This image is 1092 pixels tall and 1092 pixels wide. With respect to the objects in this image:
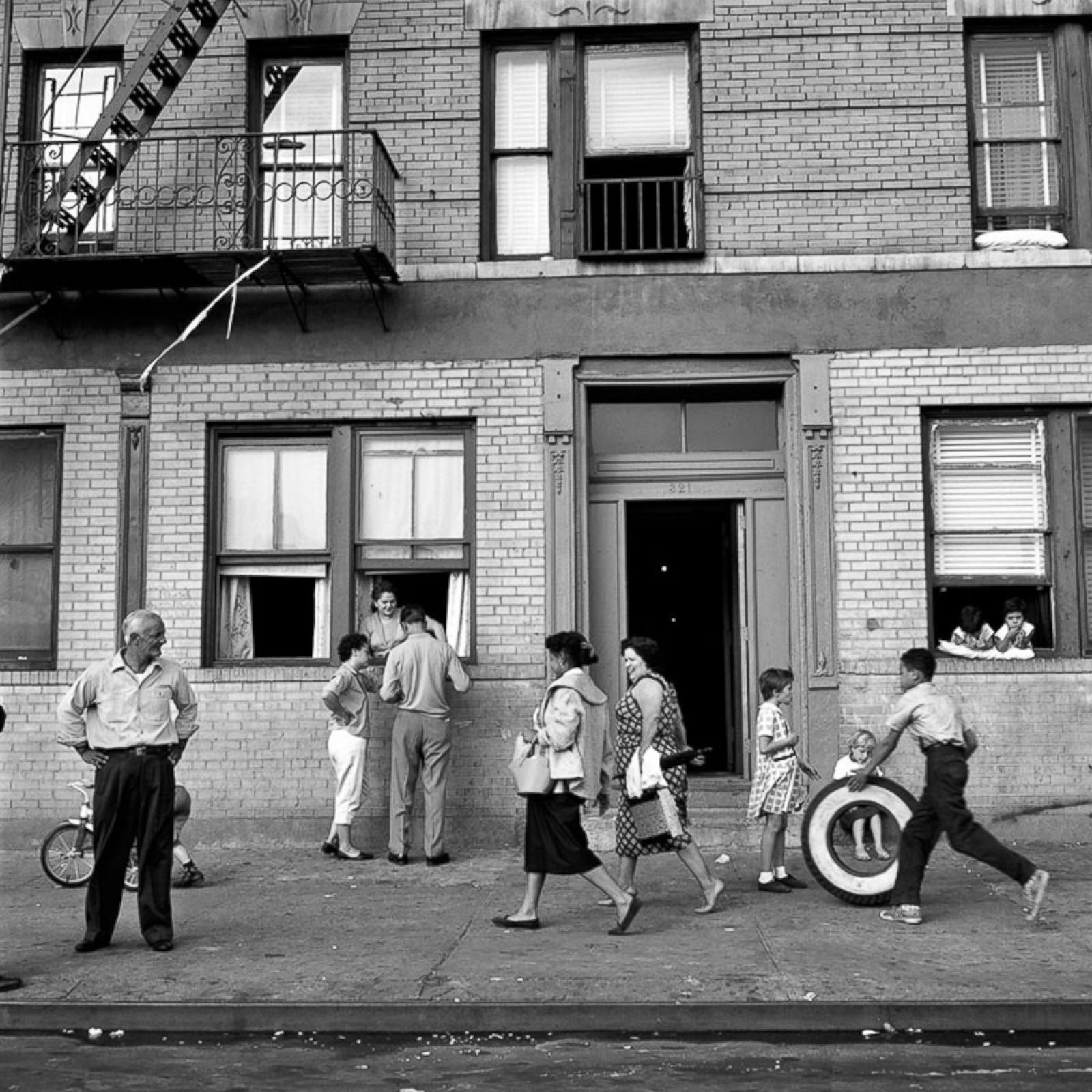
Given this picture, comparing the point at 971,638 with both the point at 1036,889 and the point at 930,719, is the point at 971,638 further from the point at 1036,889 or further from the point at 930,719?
the point at 1036,889

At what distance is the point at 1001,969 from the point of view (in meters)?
7.42

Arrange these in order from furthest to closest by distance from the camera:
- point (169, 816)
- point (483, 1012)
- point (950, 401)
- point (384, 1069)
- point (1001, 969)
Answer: point (950, 401)
point (169, 816)
point (1001, 969)
point (483, 1012)
point (384, 1069)

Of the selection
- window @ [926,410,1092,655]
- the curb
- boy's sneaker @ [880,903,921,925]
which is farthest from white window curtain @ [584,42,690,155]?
the curb

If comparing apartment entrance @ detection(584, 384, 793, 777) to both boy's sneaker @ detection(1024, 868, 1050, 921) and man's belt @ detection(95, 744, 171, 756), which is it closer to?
boy's sneaker @ detection(1024, 868, 1050, 921)

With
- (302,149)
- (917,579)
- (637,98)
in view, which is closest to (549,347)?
(637,98)

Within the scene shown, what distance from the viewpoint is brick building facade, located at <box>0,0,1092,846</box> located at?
11789 mm

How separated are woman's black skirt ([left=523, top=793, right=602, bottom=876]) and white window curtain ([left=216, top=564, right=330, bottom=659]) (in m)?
4.39

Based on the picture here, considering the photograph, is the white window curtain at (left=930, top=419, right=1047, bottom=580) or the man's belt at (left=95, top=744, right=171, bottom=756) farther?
the white window curtain at (left=930, top=419, right=1047, bottom=580)

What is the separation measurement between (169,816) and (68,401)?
209 inches

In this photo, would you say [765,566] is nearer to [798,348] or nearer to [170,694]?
[798,348]

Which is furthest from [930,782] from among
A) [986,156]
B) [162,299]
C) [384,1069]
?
[162,299]

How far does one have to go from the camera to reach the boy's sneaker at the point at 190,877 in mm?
10195

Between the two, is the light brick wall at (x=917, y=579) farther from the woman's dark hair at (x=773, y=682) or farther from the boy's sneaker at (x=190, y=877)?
the boy's sneaker at (x=190, y=877)

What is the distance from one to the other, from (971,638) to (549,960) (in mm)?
5603
